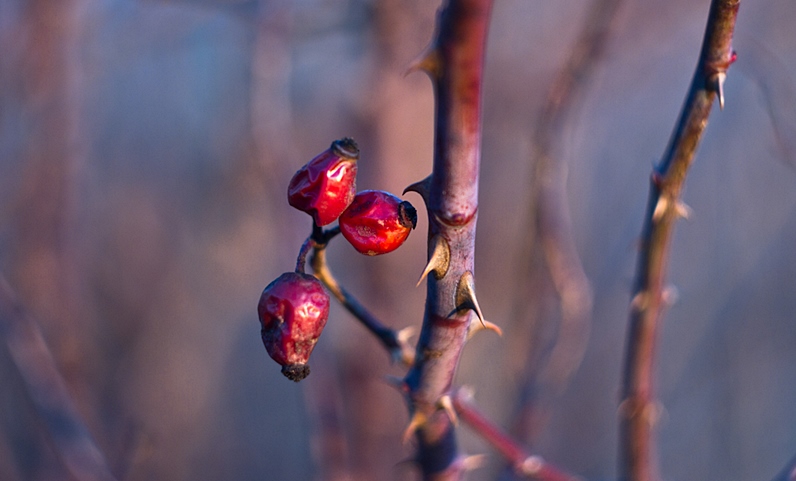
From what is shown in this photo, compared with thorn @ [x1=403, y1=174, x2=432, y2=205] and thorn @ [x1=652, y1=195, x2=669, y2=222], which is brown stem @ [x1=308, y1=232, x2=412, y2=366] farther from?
thorn @ [x1=652, y1=195, x2=669, y2=222]

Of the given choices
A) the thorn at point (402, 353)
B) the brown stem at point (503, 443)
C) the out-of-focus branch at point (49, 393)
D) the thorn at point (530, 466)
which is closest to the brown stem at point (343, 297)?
the thorn at point (402, 353)

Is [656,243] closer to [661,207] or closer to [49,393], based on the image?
[661,207]

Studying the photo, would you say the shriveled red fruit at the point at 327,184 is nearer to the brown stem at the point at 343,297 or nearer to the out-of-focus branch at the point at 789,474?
the brown stem at the point at 343,297

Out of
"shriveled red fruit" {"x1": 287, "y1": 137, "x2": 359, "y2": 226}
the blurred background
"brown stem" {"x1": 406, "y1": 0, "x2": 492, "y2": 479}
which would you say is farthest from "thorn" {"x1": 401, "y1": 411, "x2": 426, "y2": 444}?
the blurred background

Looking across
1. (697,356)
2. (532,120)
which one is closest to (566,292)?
(532,120)

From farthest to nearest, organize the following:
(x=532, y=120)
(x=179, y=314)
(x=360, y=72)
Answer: (x=179, y=314)
(x=532, y=120)
(x=360, y=72)

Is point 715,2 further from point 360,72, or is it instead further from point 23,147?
point 23,147
